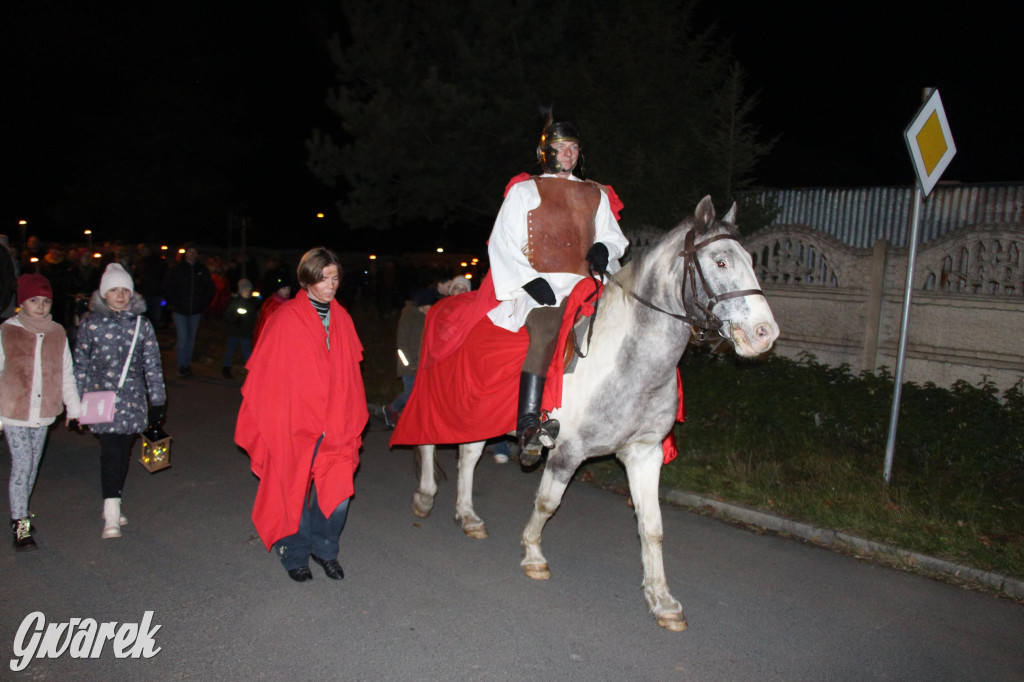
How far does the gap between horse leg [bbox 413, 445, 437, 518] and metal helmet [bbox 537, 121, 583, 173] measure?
8.12 ft

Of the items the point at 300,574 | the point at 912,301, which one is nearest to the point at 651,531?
the point at 300,574

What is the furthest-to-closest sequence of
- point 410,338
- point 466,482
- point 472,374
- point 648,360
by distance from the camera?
1. point 410,338
2. point 466,482
3. point 472,374
4. point 648,360

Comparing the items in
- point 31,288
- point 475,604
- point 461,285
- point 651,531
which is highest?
point 461,285

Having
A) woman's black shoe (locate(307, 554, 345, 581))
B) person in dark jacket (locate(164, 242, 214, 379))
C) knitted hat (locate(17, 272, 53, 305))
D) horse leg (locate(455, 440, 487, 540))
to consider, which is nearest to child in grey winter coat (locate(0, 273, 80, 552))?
knitted hat (locate(17, 272, 53, 305))

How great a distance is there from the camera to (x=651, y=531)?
4602mm

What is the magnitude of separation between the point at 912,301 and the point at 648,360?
542 centimetres

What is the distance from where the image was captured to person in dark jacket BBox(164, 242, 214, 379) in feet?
38.7

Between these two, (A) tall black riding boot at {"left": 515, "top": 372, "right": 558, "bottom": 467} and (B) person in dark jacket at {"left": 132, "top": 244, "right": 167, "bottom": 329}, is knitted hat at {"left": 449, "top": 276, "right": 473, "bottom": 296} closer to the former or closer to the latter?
(A) tall black riding boot at {"left": 515, "top": 372, "right": 558, "bottom": 467}

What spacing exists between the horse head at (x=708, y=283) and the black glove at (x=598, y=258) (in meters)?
0.29

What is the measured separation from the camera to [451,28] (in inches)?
Result: 571

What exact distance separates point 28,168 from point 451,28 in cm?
3883

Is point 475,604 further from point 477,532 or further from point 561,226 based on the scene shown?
point 561,226

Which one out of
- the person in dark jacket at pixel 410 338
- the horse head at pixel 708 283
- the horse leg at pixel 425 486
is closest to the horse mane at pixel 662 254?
the horse head at pixel 708 283

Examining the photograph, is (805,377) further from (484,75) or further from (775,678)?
(484,75)
